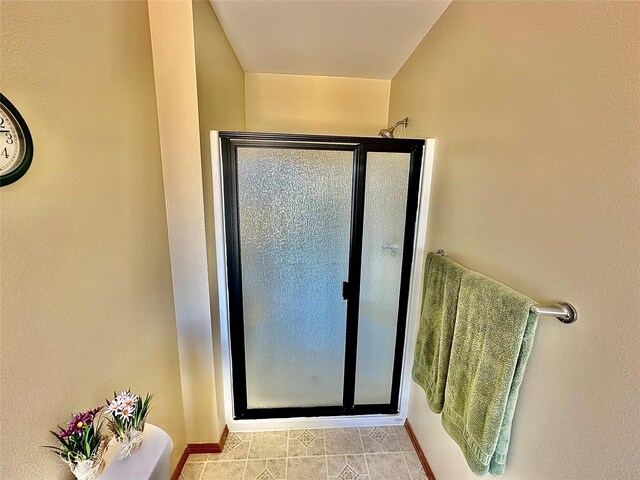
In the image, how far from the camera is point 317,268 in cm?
163

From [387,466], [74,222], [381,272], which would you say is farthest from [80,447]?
[387,466]

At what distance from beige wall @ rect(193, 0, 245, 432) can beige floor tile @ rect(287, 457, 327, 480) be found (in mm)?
508

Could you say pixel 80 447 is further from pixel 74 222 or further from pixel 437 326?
pixel 437 326

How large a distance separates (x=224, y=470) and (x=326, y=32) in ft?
8.66

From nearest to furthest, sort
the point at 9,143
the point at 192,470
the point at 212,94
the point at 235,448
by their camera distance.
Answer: the point at 9,143
the point at 212,94
the point at 192,470
the point at 235,448

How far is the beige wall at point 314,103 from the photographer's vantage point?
7.67 ft

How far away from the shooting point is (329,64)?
6.88 ft

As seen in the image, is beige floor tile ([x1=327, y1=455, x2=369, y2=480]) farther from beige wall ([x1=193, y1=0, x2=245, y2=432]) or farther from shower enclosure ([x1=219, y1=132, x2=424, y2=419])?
beige wall ([x1=193, y1=0, x2=245, y2=432])

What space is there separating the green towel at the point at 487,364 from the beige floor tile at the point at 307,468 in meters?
0.91

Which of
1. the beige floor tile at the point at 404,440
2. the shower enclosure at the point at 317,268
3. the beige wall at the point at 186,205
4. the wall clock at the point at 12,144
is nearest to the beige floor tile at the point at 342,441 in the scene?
the shower enclosure at the point at 317,268

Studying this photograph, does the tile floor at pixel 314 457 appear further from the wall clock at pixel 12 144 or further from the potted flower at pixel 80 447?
the wall clock at pixel 12 144

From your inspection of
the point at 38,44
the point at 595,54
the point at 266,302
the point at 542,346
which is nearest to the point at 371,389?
the point at 266,302

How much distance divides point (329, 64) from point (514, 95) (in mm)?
1576

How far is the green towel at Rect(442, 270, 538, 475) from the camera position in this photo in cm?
81
